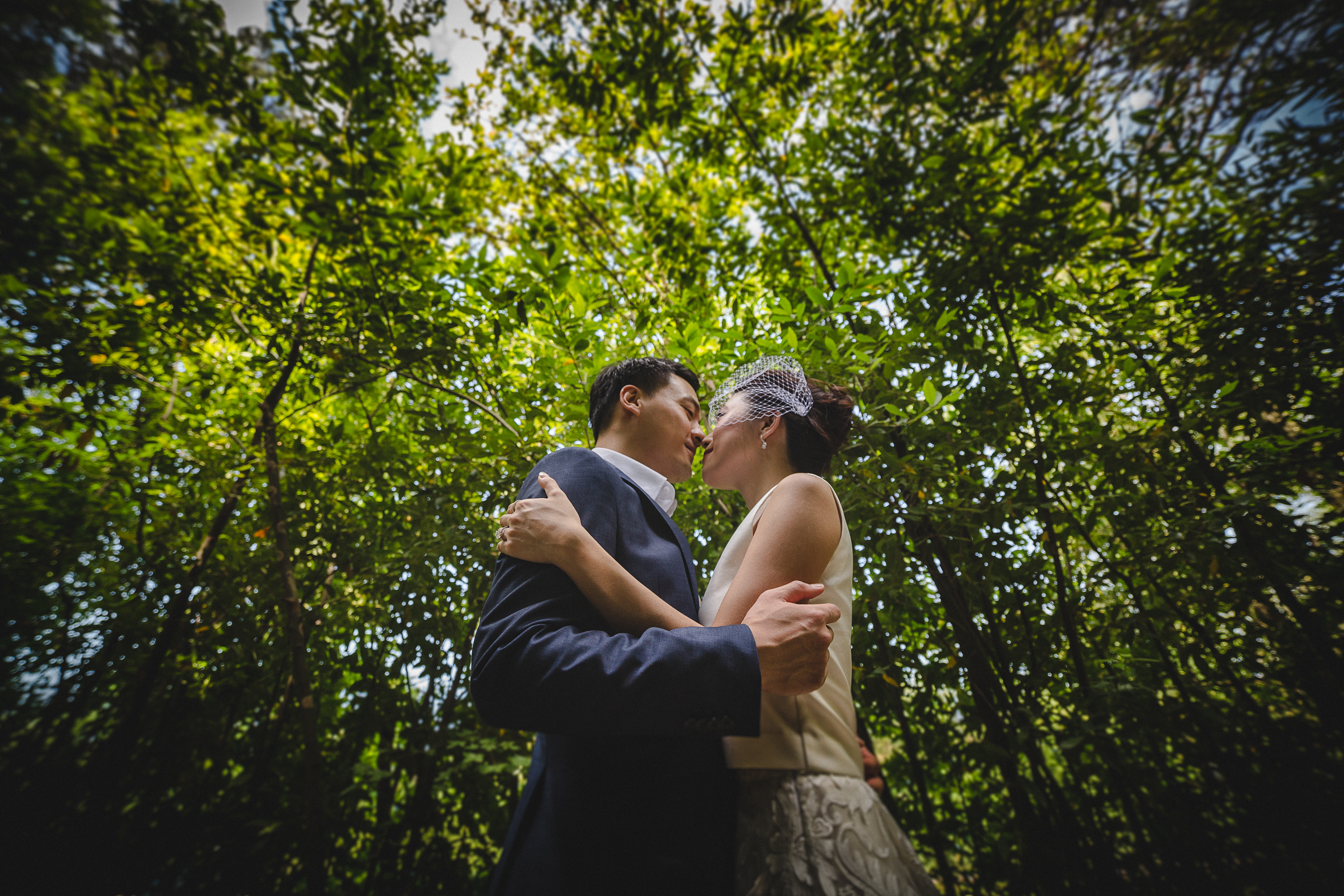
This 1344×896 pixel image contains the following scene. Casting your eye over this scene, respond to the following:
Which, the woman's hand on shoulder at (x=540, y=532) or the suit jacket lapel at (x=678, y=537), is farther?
the suit jacket lapel at (x=678, y=537)

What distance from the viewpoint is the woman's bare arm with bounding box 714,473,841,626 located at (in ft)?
3.68

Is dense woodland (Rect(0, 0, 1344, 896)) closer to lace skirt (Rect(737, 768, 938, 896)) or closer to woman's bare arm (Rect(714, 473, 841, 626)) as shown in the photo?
woman's bare arm (Rect(714, 473, 841, 626))

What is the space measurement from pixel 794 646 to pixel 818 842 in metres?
0.40

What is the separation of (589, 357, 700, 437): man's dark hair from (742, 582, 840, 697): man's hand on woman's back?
0.93m

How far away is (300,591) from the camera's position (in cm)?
332

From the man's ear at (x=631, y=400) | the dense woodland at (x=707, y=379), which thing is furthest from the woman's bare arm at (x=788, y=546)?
the dense woodland at (x=707, y=379)

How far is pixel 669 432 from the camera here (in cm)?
158

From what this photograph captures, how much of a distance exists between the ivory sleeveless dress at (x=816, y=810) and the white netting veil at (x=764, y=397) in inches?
25.2

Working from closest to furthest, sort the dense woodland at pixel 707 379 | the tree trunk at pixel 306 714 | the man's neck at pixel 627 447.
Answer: the man's neck at pixel 627 447 < the dense woodland at pixel 707 379 < the tree trunk at pixel 306 714

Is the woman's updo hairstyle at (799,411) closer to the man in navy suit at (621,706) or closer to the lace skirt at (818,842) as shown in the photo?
the man in navy suit at (621,706)

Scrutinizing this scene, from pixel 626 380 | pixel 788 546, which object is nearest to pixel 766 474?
pixel 788 546

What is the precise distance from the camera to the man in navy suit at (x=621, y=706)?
82cm

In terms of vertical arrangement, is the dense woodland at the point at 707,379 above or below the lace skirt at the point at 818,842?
above

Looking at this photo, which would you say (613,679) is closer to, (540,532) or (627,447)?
(540,532)
